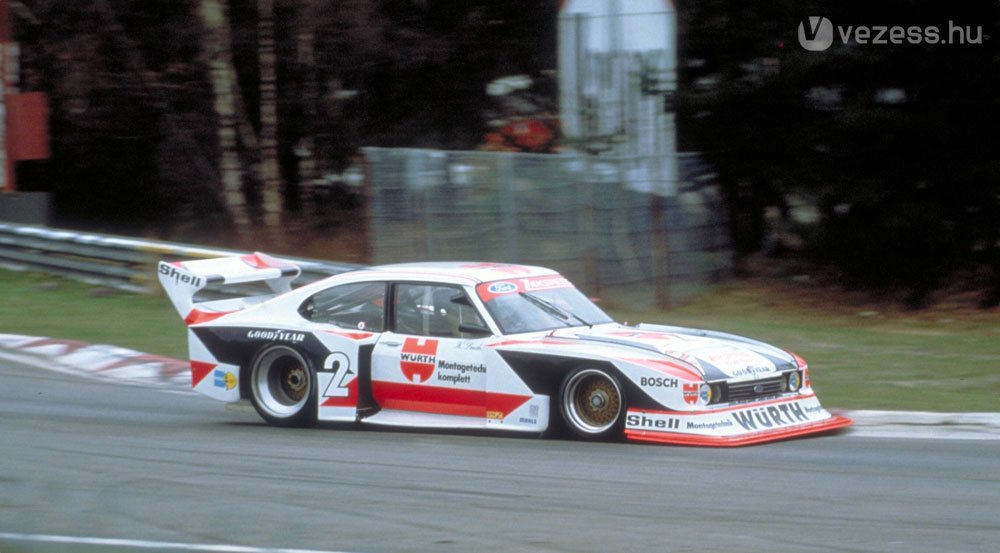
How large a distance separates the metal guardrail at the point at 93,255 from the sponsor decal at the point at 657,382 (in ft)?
28.0

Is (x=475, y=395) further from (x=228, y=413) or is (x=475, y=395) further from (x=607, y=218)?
(x=607, y=218)

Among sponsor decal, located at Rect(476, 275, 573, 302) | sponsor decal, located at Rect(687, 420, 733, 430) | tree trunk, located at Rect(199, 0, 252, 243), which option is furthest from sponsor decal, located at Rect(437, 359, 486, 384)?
tree trunk, located at Rect(199, 0, 252, 243)

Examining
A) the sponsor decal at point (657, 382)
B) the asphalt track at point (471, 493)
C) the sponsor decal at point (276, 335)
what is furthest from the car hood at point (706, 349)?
the sponsor decal at point (276, 335)

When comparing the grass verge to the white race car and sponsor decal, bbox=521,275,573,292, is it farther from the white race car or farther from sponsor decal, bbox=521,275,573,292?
sponsor decal, bbox=521,275,573,292

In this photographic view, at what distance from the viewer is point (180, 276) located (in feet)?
36.5

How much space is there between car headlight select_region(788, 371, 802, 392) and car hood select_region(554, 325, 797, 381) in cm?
5

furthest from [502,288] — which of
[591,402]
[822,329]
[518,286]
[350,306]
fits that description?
[822,329]

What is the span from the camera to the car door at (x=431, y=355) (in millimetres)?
9578

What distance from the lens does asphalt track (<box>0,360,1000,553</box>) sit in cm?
625

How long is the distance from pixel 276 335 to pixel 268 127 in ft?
42.2

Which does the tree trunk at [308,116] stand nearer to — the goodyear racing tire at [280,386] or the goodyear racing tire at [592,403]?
the goodyear racing tire at [280,386]

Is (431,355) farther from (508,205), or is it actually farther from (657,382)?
(508,205)

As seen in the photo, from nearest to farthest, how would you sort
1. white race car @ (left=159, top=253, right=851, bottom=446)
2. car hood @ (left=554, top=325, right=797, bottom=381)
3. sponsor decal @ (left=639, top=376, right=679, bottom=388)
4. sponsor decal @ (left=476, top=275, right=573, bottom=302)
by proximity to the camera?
sponsor decal @ (left=639, top=376, right=679, bottom=388)
white race car @ (left=159, top=253, right=851, bottom=446)
car hood @ (left=554, top=325, right=797, bottom=381)
sponsor decal @ (left=476, top=275, right=573, bottom=302)

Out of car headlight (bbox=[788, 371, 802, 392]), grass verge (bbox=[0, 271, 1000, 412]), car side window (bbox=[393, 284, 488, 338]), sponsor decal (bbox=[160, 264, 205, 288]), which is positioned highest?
sponsor decal (bbox=[160, 264, 205, 288])
